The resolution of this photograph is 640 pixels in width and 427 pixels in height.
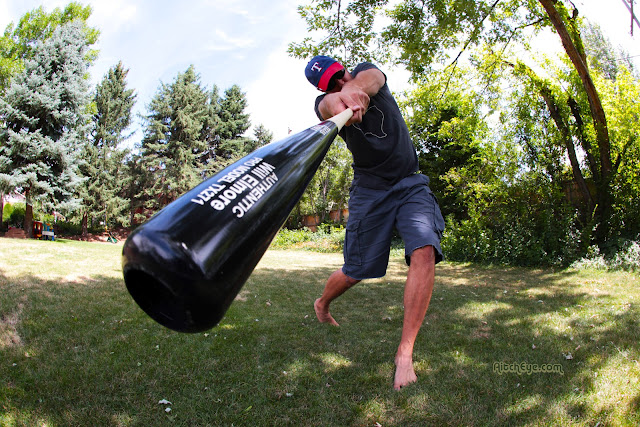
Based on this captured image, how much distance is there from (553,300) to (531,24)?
739 cm

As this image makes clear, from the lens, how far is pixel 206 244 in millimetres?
1207

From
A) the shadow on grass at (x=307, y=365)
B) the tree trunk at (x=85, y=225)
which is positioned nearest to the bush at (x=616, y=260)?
the shadow on grass at (x=307, y=365)

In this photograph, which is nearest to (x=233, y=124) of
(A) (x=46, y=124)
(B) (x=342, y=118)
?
(A) (x=46, y=124)

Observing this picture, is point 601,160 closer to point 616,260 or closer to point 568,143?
point 568,143

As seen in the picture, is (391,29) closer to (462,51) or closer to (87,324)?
A: (462,51)

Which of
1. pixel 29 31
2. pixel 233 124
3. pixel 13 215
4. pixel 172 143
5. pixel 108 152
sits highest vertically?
pixel 29 31

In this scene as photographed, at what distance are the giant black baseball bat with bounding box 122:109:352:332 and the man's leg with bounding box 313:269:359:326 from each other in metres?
1.58

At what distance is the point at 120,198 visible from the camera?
2662 centimetres

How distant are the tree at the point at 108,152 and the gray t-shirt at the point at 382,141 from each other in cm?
2613

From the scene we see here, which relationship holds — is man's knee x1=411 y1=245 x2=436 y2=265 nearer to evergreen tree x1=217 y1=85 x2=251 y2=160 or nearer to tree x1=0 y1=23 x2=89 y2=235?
tree x1=0 y1=23 x2=89 y2=235

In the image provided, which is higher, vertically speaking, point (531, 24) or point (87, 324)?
point (531, 24)

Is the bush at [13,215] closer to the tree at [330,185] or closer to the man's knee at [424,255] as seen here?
the tree at [330,185]

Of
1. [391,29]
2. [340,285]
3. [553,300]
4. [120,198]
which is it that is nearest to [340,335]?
[340,285]

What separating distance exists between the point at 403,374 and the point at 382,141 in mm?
1535
